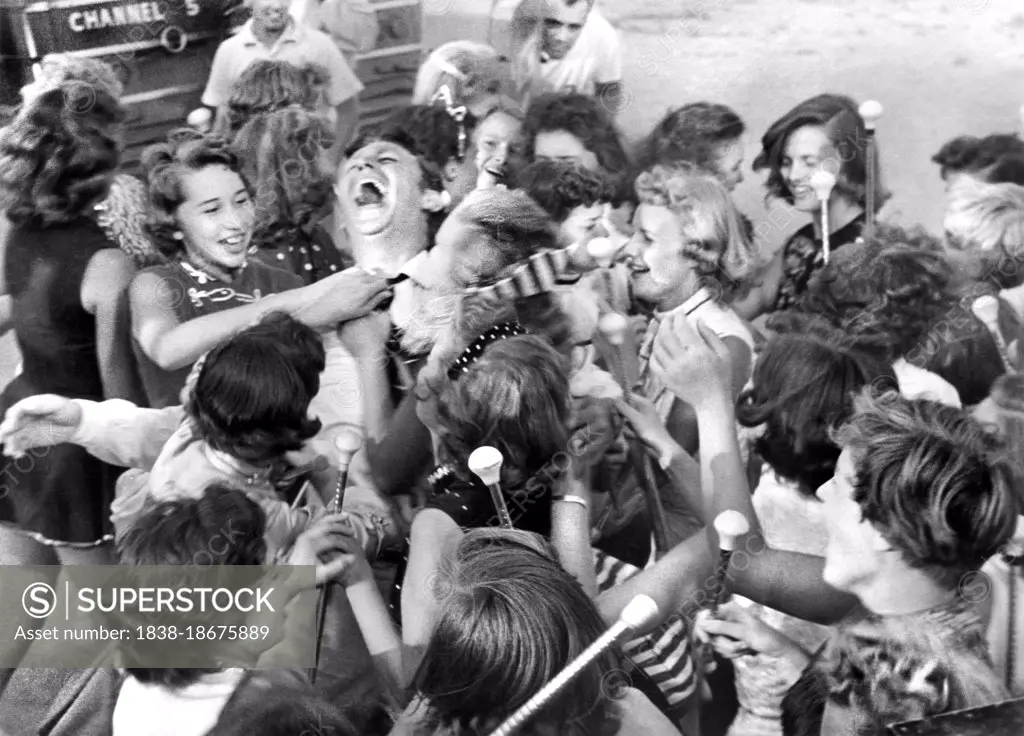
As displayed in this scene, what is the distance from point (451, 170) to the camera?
2.97 m

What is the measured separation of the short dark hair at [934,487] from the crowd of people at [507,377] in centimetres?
1

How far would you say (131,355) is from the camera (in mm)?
2977

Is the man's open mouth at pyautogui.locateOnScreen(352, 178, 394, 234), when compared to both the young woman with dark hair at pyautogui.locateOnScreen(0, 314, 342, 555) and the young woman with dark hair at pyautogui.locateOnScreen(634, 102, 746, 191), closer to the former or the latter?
the young woman with dark hair at pyautogui.locateOnScreen(0, 314, 342, 555)

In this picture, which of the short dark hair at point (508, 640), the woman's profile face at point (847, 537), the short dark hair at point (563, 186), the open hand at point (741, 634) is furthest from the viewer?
the short dark hair at point (563, 186)

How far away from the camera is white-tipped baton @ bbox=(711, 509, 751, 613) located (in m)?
2.80

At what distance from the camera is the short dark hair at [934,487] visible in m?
2.63

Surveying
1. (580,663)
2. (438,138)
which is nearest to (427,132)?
(438,138)

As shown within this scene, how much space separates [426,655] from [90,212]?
1.31 meters

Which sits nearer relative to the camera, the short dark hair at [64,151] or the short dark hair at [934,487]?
the short dark hair at [934,487]

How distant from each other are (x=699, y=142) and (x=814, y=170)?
28cm

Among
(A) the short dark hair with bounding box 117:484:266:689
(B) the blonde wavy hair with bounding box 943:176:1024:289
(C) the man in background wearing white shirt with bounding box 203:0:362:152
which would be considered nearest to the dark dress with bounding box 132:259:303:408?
(A) the short dark hair with bounding box 117:484:266:689

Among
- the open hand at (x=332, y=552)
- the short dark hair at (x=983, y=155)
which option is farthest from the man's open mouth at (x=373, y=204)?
the short dark hair at (x=983, y=155)

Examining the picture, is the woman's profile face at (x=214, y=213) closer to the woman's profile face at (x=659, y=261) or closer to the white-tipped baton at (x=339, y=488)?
the white-tipped baton at (x=339, y=488)

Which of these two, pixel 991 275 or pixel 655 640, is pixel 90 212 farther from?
pixel 991 275
